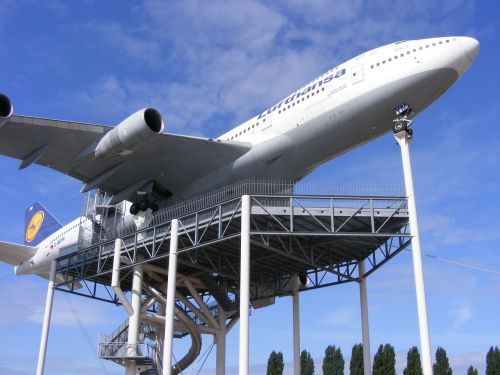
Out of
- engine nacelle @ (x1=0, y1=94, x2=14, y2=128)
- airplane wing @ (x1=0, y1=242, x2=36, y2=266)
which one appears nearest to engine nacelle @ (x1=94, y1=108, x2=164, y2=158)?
engine nacelle @ (x1=0, y1=94, x2=14, y2=128)

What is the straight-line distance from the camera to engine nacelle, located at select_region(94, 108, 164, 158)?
26.4 metres

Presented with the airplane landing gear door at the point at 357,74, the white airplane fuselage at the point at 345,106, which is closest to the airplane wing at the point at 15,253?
the white airplane fuselage at the point at 345,106

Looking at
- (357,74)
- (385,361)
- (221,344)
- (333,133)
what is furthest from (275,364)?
(357,74)

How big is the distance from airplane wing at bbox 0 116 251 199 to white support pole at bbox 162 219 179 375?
4865 millimetres

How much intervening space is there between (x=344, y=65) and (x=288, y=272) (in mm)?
11643

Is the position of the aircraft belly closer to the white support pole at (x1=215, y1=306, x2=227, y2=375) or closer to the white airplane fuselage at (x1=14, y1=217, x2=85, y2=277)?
the white support pole at (x1=215, y1=306, x2=227, y2=375)

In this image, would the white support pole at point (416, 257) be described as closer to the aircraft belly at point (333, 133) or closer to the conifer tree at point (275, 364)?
the aircraft belly at point (333, 133)

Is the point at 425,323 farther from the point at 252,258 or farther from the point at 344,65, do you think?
the point at 344,65

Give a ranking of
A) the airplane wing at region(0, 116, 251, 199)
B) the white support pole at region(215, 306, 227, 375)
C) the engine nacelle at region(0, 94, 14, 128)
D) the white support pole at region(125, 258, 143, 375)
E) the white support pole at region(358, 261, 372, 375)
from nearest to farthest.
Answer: the engine nacelle at region(0, 94, 14, 128), the white support pole at region(358, 261, 372, 375), the white support pole at region(125, 258, 143, 375), the airplane wing at region(0, 116, 251, 199), the white support pole at region(215, 306, 227, 375)

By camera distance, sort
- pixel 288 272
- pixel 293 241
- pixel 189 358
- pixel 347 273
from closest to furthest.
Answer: pixel 293 241 → pixel 347 273 → pixel 288 272 → pixel 189 358

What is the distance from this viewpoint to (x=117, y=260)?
30.1m

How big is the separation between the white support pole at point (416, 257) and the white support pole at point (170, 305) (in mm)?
10484

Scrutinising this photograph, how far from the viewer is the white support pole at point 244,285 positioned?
72.5 feet

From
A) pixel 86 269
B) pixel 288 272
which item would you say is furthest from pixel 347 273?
pixel 86 269
